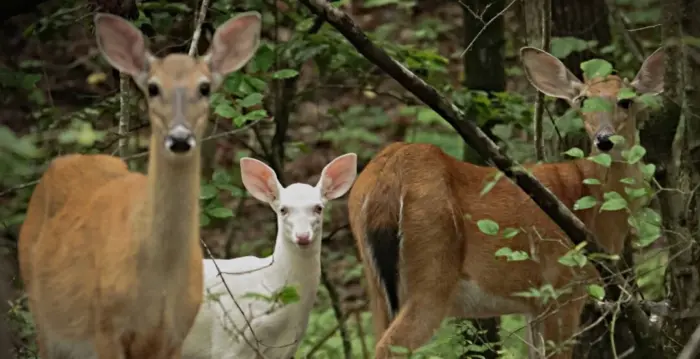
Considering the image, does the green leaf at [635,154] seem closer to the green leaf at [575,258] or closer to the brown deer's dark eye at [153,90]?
the green leaf at [575,258]

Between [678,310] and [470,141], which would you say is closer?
[470,141]

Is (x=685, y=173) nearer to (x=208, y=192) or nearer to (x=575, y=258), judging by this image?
(x=575, y=258)

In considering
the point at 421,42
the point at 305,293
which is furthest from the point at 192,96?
the point at 421,42

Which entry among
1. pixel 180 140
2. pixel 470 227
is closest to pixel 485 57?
pixel 470 227

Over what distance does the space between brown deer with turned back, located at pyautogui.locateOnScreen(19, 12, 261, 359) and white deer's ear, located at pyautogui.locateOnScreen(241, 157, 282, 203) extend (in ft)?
4.47

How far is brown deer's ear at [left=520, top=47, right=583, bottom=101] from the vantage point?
25.0ft

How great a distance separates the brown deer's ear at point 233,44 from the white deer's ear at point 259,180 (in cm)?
151

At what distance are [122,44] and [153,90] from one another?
371mm

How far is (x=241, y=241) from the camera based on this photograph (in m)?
11.7

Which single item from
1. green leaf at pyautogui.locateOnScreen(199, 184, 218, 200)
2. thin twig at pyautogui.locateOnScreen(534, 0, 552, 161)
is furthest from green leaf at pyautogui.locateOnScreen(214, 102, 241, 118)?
thin twig at pyautogui.locateOnScreen(534, 0, 552, 161)

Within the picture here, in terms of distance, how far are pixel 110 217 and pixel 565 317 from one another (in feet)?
9.75

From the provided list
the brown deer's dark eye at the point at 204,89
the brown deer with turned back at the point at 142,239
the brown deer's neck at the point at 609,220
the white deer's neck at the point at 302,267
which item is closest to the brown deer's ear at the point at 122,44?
the brown deer with turned back at the point at 142,239

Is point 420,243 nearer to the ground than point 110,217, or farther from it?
nearer to the ground

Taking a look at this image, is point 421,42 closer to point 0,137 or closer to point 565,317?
point 565,317
